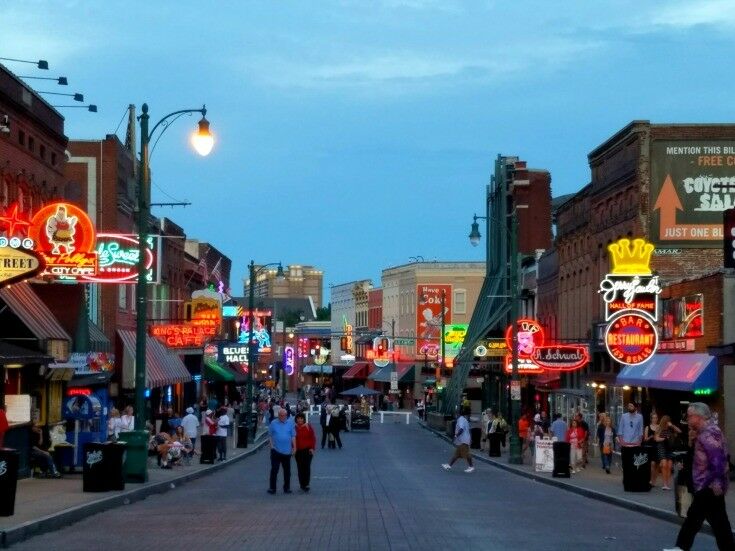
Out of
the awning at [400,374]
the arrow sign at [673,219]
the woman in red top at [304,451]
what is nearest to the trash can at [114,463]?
the woman in red top at [304,451]

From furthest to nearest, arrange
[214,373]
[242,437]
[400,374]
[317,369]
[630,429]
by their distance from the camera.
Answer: [317,369]
[400,374]
[214,373]
[242,437]
[630,429]

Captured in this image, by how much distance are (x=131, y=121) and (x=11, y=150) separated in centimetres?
2160

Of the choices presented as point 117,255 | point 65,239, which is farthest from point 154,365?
point 65,239

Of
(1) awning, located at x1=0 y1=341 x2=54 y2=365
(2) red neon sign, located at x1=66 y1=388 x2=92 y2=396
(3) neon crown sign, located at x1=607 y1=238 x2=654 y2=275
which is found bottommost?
(2) red neon sign, located at x1=66 y1=388 x2=92 y2=396

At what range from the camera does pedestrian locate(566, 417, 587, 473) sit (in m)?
38.1

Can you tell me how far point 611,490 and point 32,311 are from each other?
46.1ft

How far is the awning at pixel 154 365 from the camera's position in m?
48.7

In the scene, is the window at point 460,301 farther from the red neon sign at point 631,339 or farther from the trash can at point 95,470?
the trash can at point 95,470

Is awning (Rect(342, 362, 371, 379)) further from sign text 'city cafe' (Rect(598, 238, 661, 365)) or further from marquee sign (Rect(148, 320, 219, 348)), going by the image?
sign text 'city cafe' (Rect(598, 238, 661, 365))

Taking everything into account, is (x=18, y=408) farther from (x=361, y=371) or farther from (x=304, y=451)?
(x=361, y=371)

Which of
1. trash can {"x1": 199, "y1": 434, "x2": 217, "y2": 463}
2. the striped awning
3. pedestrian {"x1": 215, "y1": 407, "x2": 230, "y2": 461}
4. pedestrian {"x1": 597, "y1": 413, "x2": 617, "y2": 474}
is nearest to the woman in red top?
the striped awning

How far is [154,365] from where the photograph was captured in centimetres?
5097

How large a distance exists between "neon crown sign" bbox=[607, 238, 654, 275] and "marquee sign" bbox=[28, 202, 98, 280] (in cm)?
1687

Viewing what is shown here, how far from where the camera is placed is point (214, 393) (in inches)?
3767
